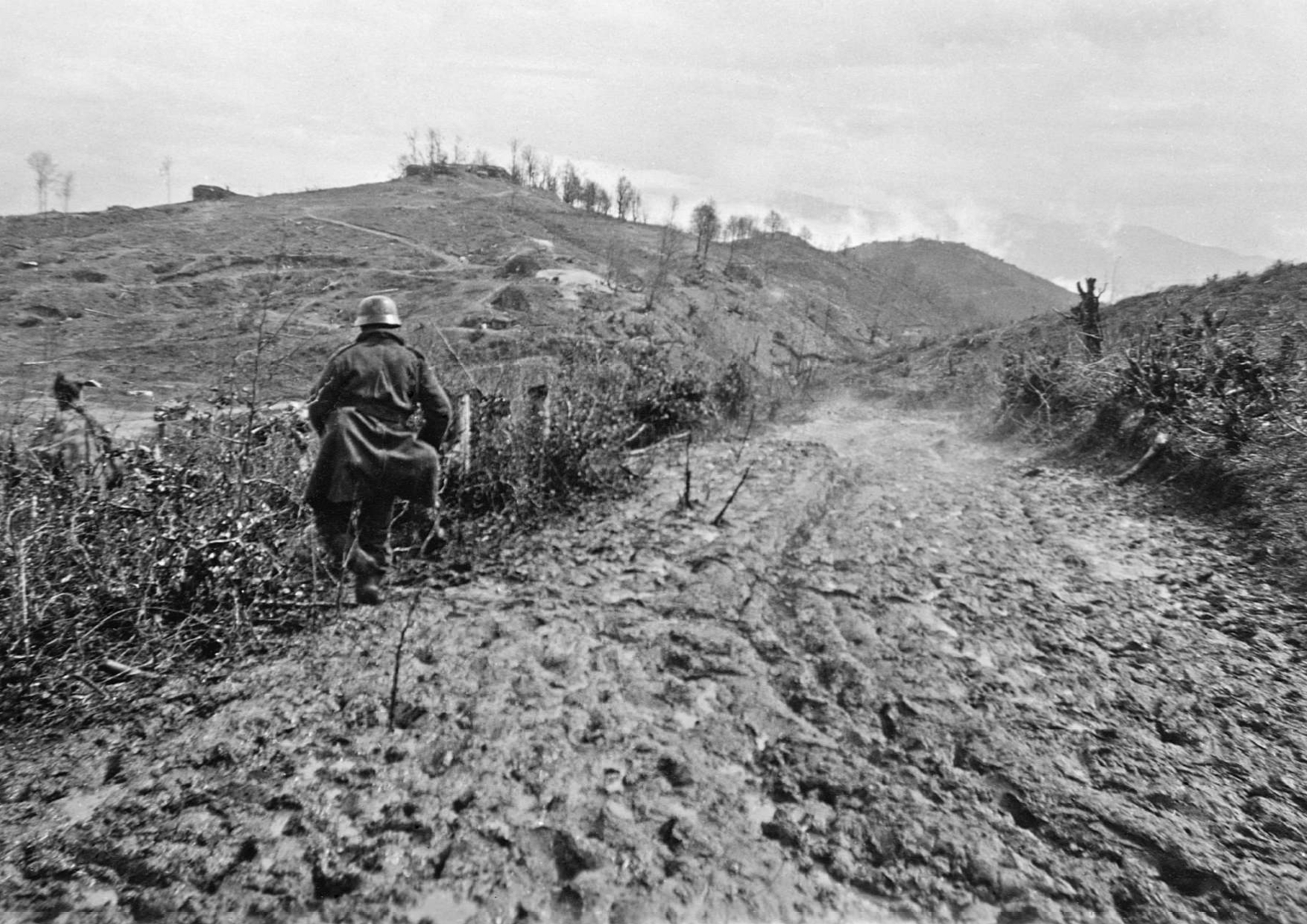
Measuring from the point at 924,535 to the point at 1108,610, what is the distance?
1.23 meters

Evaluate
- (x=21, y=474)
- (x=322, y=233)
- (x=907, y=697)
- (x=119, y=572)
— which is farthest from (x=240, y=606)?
(x=322, y=233)

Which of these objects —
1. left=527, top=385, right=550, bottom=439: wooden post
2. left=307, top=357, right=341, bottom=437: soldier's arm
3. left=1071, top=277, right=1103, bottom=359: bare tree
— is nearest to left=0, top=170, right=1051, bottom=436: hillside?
left=307, top=357, right=341, bottom=437: soldier's arm

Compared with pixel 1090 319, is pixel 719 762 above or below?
below

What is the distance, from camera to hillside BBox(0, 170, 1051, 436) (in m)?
13.4

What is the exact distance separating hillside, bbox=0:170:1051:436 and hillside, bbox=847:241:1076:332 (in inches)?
1017

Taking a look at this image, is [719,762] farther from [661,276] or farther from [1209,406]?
[661,276]

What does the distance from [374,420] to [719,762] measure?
2628 millimetres

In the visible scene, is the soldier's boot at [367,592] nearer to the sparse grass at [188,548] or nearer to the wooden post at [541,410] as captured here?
the sparse grass at [188,548]

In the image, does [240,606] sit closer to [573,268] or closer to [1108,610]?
[1108,610]

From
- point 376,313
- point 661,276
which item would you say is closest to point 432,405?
point 376,313

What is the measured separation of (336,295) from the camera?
2336cm

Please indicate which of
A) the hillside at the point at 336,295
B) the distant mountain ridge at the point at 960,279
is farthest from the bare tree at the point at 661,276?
the distant mountain ridge at the point at 960,279

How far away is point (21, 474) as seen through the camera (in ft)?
10.2

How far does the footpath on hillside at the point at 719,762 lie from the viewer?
6.21ft
